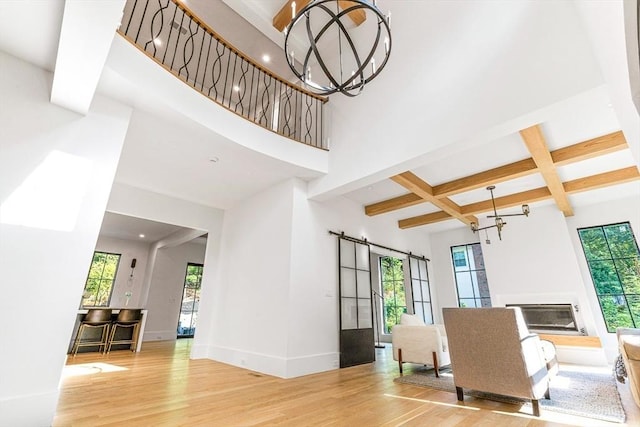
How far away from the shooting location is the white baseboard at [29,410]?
1973mm

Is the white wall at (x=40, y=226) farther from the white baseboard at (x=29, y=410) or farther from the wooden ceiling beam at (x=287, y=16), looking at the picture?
the wooden ceiling beam at (x=287, y=16)

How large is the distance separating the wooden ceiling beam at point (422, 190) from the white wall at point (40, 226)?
3.65 metres

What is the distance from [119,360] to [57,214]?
3.64 meters

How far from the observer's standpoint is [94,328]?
5.72 m

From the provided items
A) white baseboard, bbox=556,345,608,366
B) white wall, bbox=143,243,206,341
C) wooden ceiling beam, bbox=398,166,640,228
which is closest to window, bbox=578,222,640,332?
white baseboard, bbox=556,345,608,366

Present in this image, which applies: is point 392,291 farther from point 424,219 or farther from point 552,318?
point 552,318

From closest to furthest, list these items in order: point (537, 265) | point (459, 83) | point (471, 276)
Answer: point (459, 83) → point (537, 265) → point (471, 276)

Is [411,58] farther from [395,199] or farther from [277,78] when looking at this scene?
[395,199]

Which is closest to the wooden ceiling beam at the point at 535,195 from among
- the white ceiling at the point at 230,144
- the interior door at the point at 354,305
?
the white ceiling at the point at 230,144

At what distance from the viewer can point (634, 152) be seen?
2029 millimetres

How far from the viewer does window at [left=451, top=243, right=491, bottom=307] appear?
680cm

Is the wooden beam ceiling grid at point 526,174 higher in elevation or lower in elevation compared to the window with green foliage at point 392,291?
higher

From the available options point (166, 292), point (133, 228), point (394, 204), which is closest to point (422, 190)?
point (394, 204)

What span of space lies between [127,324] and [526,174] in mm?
7883
